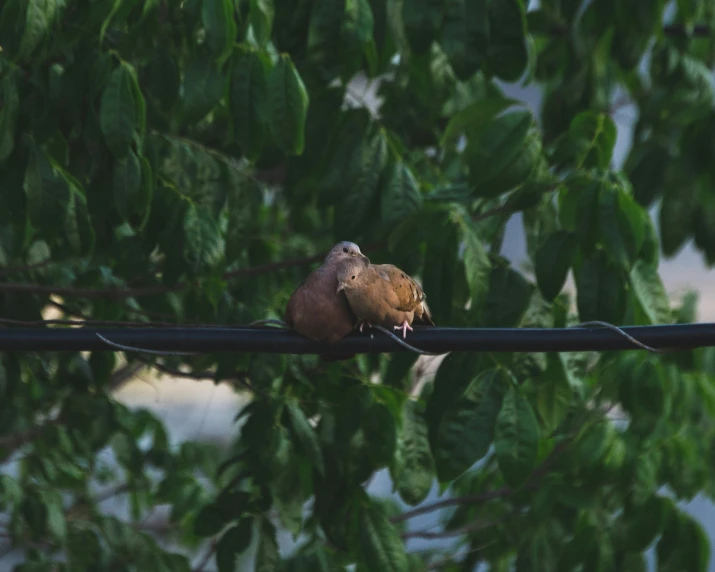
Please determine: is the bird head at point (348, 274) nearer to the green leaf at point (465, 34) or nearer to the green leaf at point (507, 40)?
the green leaf at point (465, 34)

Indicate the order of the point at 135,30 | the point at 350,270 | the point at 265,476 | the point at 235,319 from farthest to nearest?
the point at 235,319
the point at 265,476
the point at 135,30
the point at 350,270

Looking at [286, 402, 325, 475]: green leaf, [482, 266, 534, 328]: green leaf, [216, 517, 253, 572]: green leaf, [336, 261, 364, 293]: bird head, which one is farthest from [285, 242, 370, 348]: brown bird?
[216, 517, 253, 572]: green leaf

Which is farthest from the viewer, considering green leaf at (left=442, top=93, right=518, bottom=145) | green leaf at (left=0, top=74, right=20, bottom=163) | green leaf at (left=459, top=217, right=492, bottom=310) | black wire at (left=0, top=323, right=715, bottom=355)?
green leaf at (left=442, top=93, right=518, bottom=145)

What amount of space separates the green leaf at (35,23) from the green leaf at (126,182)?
37 centimetres

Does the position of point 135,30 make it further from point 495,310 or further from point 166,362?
point 166,362

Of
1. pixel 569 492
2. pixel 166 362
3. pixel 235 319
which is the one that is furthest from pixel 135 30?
pixel 569 492

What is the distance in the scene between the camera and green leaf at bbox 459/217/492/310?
3137 millimetres

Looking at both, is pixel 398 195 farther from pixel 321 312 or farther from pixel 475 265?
pixel 321 312

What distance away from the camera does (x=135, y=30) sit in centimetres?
304

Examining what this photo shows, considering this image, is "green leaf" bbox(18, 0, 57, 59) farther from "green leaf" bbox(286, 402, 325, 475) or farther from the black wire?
"green leaf" bbox(286, 402, 325, 475)

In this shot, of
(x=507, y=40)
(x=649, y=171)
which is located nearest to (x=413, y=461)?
(x=507, y=40)

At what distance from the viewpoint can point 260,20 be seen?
307cm

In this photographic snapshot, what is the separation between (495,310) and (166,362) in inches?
65.9

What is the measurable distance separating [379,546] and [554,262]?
1.01 meters
